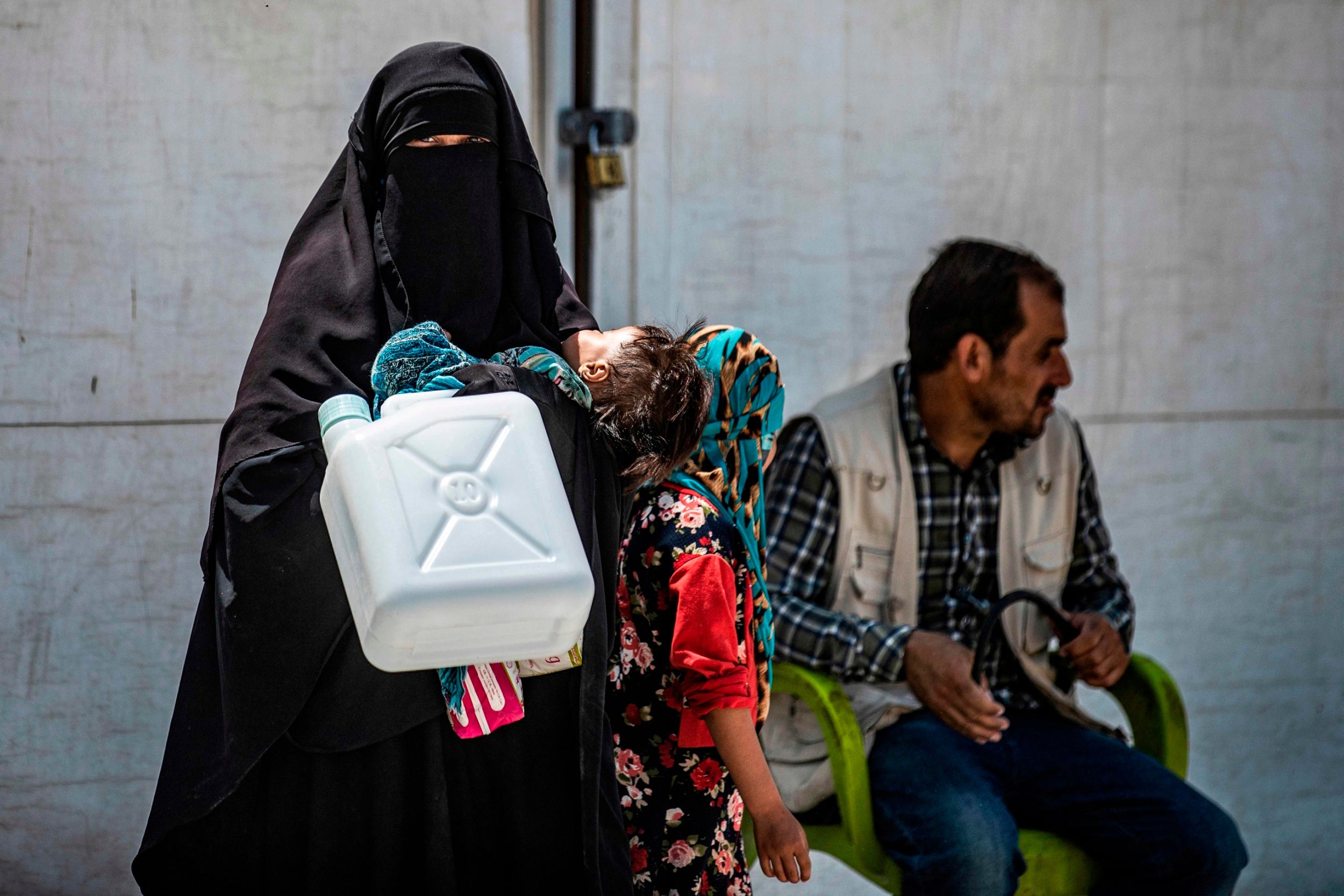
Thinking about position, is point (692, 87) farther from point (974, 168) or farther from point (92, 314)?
point (92, 314)

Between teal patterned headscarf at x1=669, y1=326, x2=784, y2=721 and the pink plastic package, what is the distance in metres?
0.46

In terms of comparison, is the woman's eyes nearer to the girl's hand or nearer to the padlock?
the padlock

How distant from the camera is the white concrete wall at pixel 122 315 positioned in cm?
232

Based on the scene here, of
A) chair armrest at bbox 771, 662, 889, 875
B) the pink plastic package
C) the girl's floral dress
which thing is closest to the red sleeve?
the girl's floral dress

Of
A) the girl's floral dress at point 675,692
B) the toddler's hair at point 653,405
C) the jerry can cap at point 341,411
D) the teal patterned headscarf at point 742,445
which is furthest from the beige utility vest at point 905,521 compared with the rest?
the jerry can cap at point 341,411

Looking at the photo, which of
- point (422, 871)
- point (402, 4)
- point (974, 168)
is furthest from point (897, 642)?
point (402, 4)

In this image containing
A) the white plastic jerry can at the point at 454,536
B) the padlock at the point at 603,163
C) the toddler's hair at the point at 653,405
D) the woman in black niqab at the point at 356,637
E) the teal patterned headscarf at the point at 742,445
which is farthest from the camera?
the padlock at the point at 603,163

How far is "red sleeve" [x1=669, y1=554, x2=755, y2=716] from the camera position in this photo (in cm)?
179

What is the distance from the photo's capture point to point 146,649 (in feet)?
8.08

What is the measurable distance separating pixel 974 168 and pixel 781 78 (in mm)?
562

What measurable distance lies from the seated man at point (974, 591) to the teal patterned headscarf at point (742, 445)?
1.22ft

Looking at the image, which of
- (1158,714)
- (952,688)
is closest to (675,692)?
(952,688)

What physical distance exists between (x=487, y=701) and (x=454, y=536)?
35 cm

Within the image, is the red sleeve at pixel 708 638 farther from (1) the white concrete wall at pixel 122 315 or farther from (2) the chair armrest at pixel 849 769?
(1) the white concrete wall at pixel 122 315
